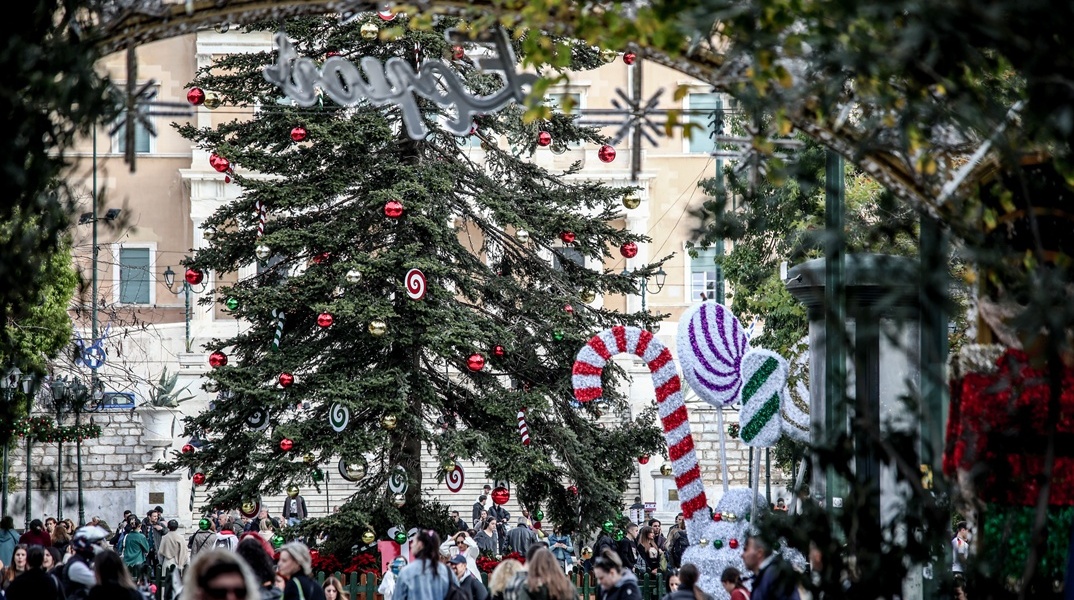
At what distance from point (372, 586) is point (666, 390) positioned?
580 cm

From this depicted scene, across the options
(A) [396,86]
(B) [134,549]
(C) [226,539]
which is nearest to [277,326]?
Result: (C) [226,539]

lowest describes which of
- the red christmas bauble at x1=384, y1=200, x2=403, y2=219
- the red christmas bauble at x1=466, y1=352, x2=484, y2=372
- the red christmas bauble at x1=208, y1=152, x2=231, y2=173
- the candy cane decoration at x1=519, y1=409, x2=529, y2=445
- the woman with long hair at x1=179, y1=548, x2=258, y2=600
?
the woman with long hair at x1=179, y1=548, x2=258, y2=600

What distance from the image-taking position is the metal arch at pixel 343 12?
7582 mm

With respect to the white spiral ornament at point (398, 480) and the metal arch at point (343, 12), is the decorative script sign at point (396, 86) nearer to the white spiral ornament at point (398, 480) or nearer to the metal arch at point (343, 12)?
the metal arch at point (343, 12)

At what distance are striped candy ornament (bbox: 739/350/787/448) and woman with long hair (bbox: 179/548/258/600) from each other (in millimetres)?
8489

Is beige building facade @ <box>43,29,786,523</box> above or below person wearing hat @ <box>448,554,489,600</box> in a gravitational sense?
above

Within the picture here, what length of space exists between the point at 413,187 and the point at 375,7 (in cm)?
1291

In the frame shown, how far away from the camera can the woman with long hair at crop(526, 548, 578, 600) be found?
379 inches

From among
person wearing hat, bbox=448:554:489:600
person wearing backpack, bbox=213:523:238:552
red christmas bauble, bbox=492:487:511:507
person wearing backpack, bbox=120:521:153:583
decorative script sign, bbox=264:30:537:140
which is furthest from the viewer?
person wearing backpack, bbox=120:521:153:583

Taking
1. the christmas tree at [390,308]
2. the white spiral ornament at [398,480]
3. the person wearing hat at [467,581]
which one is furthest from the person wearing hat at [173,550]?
the person wearing hat at [467,581]

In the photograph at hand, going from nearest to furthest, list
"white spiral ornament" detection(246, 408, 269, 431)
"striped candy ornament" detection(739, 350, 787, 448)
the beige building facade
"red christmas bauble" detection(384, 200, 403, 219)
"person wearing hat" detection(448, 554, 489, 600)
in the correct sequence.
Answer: "person wearing hat" detection(448, 554, 489, 600) → "striped candy ornament" detection(739, 350, 787, 448) → "red christmas bauble" detection(384, 200, 403, 219) → "white spiral ornament" detection(246, 408, 269, 431) → the beige building facade

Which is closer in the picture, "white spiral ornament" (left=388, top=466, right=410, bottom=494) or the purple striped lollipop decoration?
the purple striped lollipop decoration

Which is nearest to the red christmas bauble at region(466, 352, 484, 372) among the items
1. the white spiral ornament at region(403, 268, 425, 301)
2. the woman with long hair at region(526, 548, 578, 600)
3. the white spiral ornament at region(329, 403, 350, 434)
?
the white spiral ornament at region(403, 268, 425, 301)

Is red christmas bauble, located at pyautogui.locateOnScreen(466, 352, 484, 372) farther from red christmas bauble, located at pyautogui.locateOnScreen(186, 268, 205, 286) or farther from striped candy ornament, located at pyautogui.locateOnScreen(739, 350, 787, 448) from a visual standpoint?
striped candy ornament, located at pyautogui.locateOnScreen(739, 350, 787, 448)
